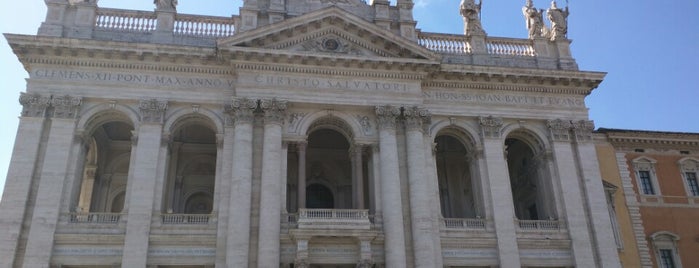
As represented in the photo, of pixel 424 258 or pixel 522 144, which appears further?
pixel 522 144

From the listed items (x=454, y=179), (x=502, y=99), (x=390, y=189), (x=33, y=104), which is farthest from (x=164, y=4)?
(x=454, y=179)

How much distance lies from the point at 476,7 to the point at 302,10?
8.38 meters

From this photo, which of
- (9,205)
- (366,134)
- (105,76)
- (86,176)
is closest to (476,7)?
(366,134)

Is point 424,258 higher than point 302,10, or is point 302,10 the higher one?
Result: point 302,10

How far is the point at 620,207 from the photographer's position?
1115 inches

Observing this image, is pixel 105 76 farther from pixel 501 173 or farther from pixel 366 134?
pixel 501 173

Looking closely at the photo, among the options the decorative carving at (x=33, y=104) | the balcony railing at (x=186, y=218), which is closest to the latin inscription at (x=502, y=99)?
the balcony railing at (x=186, y=218)

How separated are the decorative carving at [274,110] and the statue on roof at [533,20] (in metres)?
12.8

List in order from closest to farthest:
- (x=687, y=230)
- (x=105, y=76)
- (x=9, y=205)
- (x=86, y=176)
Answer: (x=9, y=205) < (x=105, y=76) < (x=86, y=176) < (x=687, y=230)

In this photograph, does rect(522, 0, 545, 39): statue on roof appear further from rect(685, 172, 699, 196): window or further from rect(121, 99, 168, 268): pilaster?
rect(121, 99, 168, 268): pilaster

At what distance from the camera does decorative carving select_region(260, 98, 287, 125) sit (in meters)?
23.8

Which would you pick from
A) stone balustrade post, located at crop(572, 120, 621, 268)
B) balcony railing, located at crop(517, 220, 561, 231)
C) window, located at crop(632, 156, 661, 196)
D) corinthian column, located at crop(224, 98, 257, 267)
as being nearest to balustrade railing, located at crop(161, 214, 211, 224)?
corinthian column, located at crop(224, 98, 257, 267)

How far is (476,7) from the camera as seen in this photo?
28.8 m

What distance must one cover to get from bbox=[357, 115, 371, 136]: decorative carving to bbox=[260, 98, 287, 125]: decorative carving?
321cm
